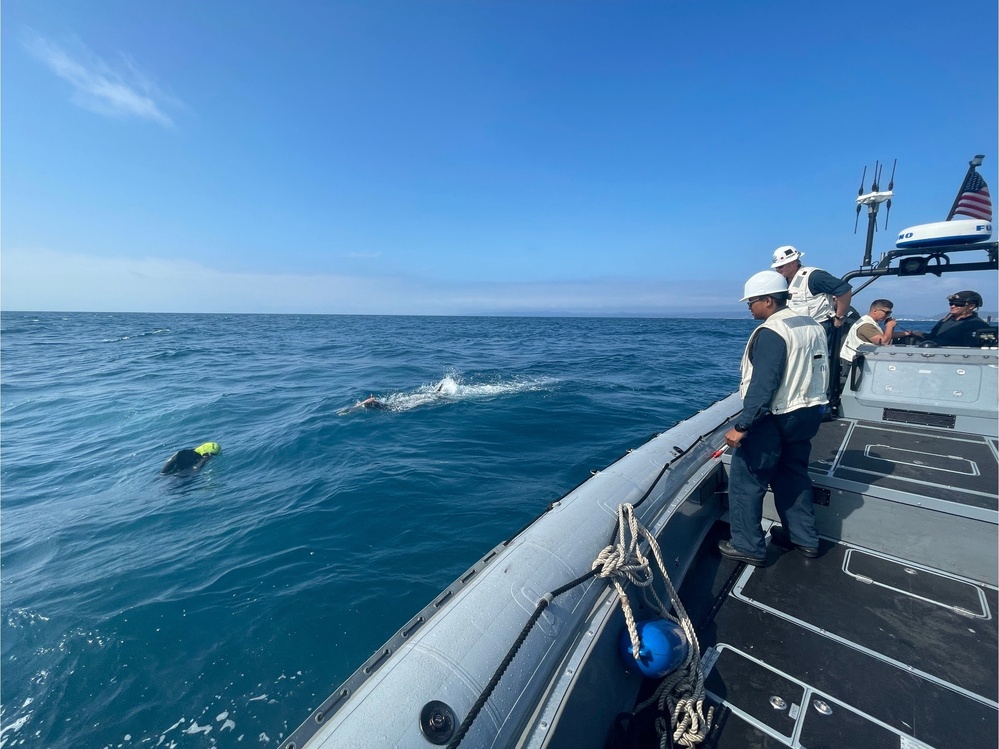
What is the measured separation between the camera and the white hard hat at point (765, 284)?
2893 mm

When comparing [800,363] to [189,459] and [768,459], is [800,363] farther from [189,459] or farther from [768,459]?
Answer: [189,459]

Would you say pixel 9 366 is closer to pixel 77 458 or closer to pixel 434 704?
pixel 77 458

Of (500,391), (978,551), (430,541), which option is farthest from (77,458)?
(978,551)

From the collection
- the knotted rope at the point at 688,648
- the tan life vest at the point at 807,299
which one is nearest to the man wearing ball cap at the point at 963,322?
the tan life vest at the point at 807,299

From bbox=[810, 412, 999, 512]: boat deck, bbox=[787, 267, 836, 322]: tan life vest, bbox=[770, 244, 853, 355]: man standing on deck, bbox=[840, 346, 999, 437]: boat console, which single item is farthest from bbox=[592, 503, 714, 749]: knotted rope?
bbox=[840, 346, 999, 437]: boat console

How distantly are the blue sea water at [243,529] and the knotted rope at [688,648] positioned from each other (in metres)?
2.57

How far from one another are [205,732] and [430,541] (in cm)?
255

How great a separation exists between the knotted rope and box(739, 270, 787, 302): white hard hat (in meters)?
1.80

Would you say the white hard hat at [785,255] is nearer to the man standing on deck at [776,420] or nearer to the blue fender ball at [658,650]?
the man standing on deck at [776,420]

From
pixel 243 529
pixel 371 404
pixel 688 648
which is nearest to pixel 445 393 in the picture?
pixel 371 404

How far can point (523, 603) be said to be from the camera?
2105mm

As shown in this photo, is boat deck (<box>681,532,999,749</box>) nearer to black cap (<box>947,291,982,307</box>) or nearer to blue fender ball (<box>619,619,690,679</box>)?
blue fender ball (<box>619,619,690,679</box>)

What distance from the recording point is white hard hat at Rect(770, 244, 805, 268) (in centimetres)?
414

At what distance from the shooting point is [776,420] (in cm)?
295
